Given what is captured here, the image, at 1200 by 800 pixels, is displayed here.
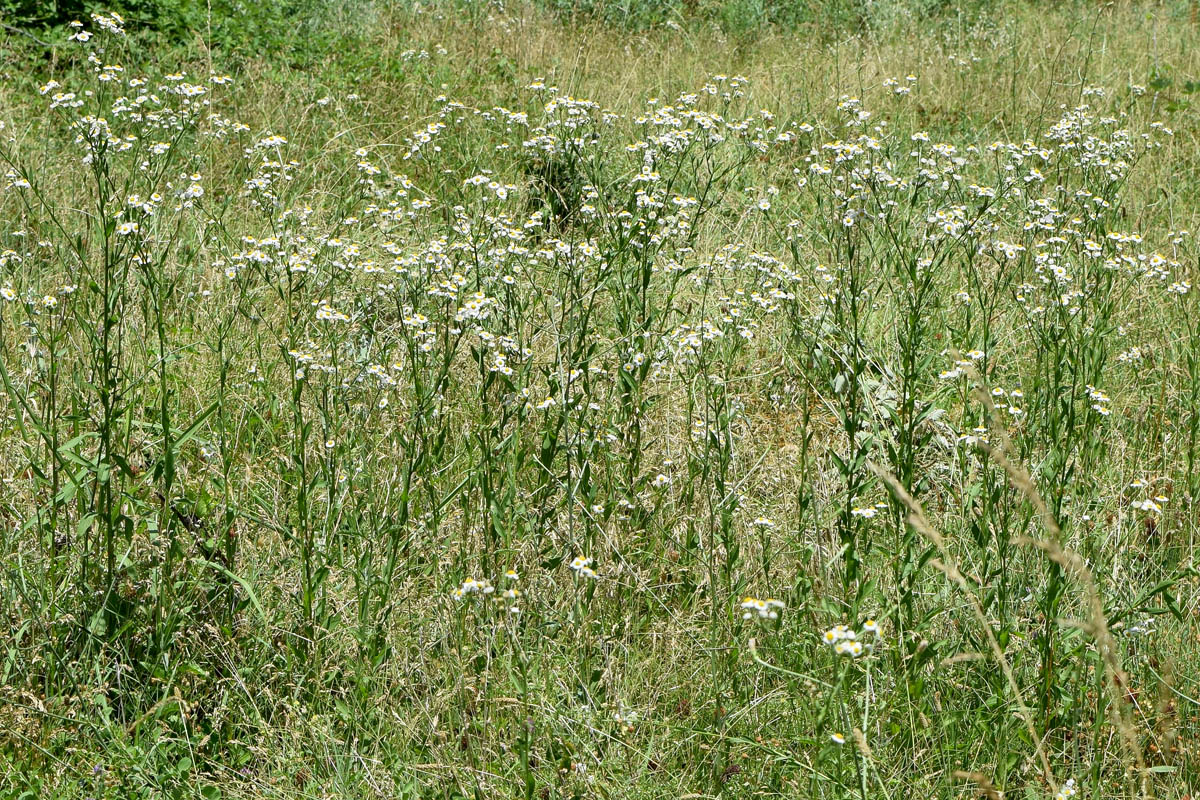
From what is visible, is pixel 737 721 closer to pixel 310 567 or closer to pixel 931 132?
pixel 310 567

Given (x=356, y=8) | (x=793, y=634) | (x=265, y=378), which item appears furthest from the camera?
(x=356, y=8)

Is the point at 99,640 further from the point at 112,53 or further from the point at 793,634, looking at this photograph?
the point at 112,53

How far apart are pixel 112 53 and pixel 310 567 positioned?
4790 millimetres

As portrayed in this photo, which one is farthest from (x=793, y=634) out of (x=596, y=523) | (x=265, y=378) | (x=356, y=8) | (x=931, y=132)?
(x=356, y=8)

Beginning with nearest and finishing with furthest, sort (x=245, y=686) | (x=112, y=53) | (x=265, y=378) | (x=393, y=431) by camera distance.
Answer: (x=245, y=686)
(x=393, y=431)
(x=265, y=378)
(x=112, y=53)

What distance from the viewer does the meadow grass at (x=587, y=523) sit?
2.50m

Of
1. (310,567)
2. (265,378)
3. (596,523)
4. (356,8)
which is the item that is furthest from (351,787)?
(356,8)

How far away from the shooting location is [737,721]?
8.51 feet

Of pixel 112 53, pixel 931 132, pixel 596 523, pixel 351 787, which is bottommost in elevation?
pixel 351 787

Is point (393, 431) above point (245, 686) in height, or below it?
above

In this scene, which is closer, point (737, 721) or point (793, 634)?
point (737, 721)

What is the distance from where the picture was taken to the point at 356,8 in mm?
8297

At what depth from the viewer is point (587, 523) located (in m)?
3.05

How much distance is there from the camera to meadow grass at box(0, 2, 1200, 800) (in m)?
2.50
